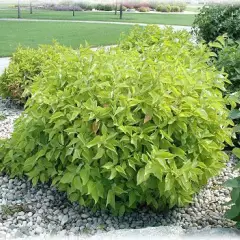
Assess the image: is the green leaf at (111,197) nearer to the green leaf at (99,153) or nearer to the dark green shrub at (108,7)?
the green leaf at (99,153)

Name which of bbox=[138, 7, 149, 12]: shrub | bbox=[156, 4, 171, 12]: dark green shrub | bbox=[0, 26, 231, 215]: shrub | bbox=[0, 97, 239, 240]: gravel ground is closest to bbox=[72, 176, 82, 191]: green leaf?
bbox=[0, 26, 231, 215]: shrub

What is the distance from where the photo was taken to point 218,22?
6797 mm

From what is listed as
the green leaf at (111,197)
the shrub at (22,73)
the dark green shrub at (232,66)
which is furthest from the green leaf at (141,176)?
the shrub at (22,73)

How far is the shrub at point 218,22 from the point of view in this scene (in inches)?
263

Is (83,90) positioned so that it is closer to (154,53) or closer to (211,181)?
(154,53)

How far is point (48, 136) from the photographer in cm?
287

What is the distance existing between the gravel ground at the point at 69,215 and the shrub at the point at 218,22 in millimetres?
4045

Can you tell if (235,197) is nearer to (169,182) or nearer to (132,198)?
(169,182)

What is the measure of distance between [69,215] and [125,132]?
2.34 ft

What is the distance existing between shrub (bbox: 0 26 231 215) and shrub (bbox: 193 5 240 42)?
3976mm

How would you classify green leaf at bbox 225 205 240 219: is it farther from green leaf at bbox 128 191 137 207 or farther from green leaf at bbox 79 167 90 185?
green leaf at bbox 79 167 90 185

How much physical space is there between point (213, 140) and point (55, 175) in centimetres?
103

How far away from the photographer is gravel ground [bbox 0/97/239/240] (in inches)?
Answer: 105

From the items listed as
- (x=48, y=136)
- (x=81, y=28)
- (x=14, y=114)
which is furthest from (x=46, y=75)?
(x=81, y=28)
